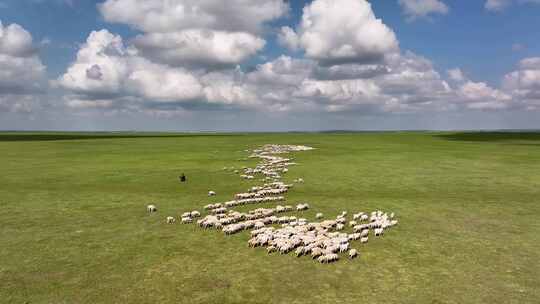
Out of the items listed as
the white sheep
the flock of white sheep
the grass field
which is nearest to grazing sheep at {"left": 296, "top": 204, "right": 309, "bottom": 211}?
the flock of white sheep

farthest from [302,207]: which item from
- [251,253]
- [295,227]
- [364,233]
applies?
[251,253]

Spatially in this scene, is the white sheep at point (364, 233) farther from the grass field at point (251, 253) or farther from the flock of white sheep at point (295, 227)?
the grass field at point (251, 253)

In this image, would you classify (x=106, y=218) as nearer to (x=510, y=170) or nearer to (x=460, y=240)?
(x=460, y=240)

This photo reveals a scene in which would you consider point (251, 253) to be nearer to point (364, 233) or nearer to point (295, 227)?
point (295, 227)

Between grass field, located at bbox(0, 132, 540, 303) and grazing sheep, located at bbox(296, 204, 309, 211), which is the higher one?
grazing sheep, located at bbox(296, 204, 309, 211)

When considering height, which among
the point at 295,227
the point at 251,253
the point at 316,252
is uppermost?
the point at 295,227

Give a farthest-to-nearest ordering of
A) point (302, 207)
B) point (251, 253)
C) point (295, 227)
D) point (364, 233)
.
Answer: point (302, 207)
point (295, 227)
point (364, 233)
point (251, 253)

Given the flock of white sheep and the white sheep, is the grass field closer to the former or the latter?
the flock of white sheep

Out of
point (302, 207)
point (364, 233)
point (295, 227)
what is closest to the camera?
point (364, 233)

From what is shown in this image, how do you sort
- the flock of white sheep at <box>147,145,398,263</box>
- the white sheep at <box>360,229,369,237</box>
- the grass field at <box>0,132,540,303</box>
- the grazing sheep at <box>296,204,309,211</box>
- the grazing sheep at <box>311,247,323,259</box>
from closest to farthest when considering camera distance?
the grass field at <box>0,132,540,303</box>
the grazing sheep at <box>311,247,323,259</box>
the flock of white sheep at <box>147,145,398,263</box>
the white sheep at <box>360,229,369,237</box>
the grazing sheep at <box>296,204,309,211</box>

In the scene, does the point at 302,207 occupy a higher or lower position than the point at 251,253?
higher

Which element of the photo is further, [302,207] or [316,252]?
[302,207]

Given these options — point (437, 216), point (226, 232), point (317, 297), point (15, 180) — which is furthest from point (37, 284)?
point (15, 180)
